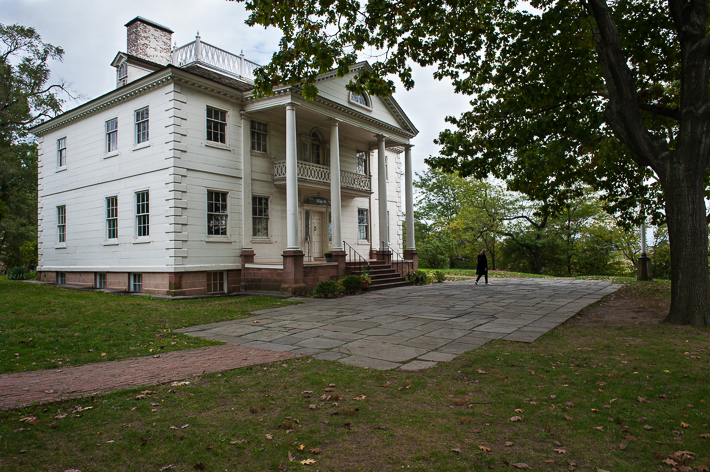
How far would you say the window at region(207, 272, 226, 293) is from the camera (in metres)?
15.6

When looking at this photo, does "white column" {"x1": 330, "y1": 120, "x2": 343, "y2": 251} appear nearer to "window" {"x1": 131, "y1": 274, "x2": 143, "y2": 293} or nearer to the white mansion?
the white mansion

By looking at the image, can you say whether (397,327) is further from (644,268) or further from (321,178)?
(644,268)

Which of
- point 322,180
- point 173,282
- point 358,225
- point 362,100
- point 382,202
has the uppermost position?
point 362,100

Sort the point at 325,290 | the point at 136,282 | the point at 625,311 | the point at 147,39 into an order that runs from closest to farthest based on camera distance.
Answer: the point at 625,311 < the point at 325,290 < the point at 136,282 < the point at 147,39

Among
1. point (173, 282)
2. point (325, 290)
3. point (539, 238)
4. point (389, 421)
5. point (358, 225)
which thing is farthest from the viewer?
point (539, 238)

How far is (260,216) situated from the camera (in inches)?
675

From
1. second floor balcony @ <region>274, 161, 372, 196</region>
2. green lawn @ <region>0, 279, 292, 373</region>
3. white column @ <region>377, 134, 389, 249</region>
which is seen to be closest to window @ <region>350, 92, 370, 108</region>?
white column @ <region>377, 134, 389, 249</region>

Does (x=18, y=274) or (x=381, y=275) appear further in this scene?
(x=18, y=274)

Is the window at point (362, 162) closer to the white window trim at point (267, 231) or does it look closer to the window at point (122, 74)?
the white window trim at point (267, 231)

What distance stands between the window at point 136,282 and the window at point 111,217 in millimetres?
1941

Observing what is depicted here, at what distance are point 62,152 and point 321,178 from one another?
12.1 meters

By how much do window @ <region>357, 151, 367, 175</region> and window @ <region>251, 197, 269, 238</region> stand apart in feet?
21.0

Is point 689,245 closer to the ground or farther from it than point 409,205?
closer to the ground

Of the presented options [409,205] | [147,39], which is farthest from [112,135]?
[409,205]
